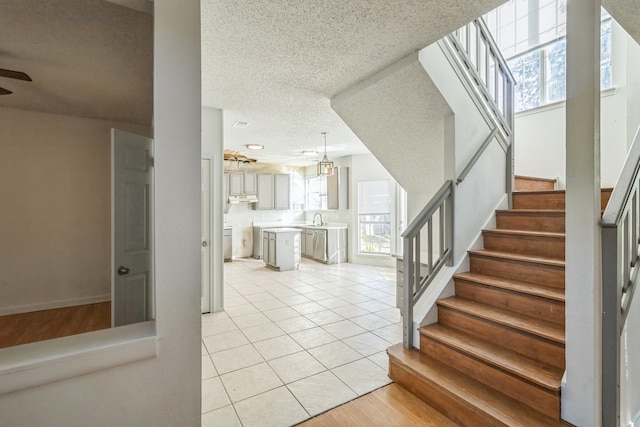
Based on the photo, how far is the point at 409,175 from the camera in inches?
160

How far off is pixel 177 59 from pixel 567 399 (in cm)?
274

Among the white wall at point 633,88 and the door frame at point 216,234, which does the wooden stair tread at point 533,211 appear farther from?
the door frame at point 216,234

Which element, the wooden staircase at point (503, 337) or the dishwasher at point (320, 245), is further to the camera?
the dishwasher at point (320, 245)

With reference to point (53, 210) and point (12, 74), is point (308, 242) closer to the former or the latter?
point (53, 210)

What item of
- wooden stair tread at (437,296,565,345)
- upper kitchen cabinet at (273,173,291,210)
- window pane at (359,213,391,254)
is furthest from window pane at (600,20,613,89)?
upper kitchen cabinet at (273,173,291,210)

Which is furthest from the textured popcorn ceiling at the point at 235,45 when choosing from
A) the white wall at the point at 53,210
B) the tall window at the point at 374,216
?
the tall window at the point at 374,216

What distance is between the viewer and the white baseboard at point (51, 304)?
3.72 metres

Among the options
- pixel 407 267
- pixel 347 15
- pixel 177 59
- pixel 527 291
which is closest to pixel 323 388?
pixel 407 267

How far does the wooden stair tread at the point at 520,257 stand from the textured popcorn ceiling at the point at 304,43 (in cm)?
194

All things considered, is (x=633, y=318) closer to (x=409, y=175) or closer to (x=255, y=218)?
(x=409, y=175)

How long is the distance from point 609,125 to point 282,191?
22.5 feet

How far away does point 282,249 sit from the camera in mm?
6602

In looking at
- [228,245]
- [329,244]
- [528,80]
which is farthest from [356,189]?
[528,80]

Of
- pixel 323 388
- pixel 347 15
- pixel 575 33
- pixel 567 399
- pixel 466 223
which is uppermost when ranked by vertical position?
pixel 347 15
